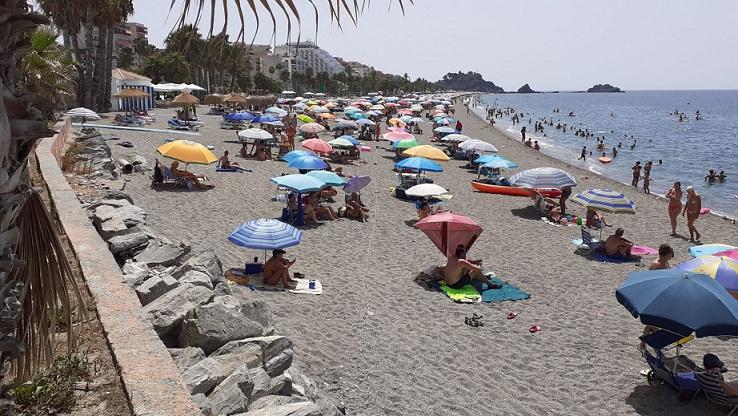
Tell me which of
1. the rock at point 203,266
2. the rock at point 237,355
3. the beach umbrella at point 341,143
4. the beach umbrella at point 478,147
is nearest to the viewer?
the rock at point 237,355

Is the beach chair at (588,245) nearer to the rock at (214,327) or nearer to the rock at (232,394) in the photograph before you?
the rock at (214,327)

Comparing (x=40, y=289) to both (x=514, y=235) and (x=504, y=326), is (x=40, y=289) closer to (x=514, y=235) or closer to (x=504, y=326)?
(x=504, y=326)

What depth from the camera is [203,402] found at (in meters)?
3.83

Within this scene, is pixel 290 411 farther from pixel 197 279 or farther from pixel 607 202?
pixel 607 202

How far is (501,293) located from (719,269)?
10.00ft

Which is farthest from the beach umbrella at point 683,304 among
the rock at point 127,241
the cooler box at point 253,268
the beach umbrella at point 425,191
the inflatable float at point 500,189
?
the inflatable float at point 500,189

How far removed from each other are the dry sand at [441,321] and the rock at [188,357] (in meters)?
1.48

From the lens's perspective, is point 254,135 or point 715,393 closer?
point 715,393

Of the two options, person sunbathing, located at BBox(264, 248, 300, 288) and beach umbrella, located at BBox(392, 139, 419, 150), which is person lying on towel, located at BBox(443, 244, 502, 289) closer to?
person sunbathing, located at BBox(264, 248, 300, 288)

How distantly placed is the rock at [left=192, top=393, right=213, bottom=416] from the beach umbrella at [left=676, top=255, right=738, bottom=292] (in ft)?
21.1

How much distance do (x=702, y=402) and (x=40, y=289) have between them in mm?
6399

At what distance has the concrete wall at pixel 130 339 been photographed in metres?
3.37

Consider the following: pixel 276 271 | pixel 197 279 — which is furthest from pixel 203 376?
pixel 276 271

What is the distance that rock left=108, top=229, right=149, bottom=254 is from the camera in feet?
23.2
